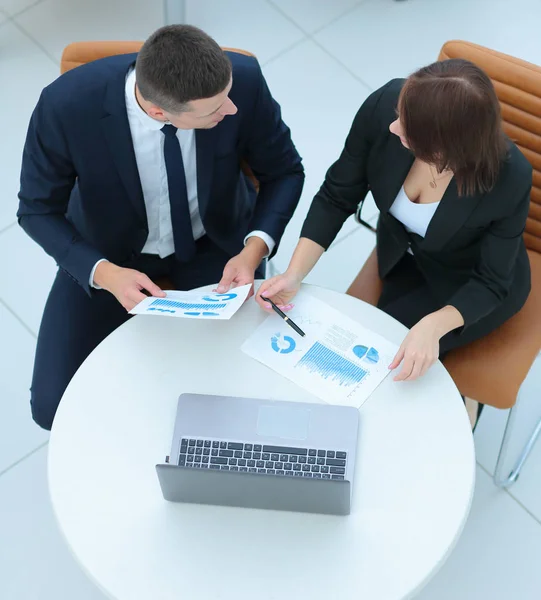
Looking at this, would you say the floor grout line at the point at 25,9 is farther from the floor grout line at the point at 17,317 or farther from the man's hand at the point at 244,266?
the man's hand at the point at 244,266

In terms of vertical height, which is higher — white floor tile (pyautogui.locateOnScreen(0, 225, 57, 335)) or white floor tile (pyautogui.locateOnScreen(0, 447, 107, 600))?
white floor tile (pyautogui.locateOnScreen(0, 225, 57, 335))

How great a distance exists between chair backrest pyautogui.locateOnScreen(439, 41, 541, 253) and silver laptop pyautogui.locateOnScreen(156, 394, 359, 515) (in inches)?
32.6

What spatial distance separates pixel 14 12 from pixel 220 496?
8.44ft

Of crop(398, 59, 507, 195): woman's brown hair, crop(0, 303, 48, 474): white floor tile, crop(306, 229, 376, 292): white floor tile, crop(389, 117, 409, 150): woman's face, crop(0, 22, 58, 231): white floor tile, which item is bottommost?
crop(0, 303, 48, 474): white floor tile

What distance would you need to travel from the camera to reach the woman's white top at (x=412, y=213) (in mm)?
2186

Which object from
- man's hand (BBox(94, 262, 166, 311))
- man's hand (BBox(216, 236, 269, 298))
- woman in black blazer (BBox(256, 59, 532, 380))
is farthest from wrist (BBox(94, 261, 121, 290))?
woman in black blazer (BBox(256, 59, 532, 380))

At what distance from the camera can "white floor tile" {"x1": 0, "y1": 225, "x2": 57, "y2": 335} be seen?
3043 mm

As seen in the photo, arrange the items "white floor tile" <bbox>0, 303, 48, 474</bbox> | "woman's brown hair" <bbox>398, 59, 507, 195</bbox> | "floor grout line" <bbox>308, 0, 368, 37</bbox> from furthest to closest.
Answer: "floor grout line" <bbox>308, 0, 368, 37</bbox> → "white floor tile" <bbox>0, 303, 48, 474</bbox> → "woman's brown hair" <bbox>398, 59, 507, 195</bbox>

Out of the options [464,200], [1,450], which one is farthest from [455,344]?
[1,450]

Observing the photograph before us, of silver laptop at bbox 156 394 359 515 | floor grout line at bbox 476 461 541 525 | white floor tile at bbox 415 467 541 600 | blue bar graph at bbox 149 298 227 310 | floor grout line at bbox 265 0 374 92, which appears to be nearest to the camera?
silver laptop at bbox 156 394 359 515

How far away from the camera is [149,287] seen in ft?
6.93

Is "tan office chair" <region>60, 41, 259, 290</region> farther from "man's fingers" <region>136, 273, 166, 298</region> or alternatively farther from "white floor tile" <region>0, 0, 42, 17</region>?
"white floor tile" <region>0, 0, 42, 17</region>

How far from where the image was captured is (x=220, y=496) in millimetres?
1805

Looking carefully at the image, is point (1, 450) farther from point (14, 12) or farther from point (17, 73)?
point (14, 12)
